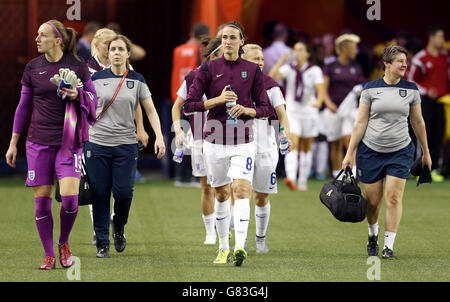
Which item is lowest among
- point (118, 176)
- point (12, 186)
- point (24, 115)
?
point (12, 186)

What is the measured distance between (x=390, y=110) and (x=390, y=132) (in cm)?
21

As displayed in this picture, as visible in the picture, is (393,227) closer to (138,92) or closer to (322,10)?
(138,92)

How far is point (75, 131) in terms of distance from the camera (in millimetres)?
8680

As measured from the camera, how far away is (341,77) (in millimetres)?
16953

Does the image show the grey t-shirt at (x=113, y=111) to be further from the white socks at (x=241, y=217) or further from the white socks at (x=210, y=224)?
the white socks at (x=210, y=224)

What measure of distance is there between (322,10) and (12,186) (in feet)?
24.5

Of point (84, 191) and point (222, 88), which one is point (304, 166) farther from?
point (222, 88)

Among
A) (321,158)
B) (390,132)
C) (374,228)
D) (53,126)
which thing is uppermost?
(53,126)

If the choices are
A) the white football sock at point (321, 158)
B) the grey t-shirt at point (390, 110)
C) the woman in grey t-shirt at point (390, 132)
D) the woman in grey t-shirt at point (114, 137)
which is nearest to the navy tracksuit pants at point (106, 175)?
the woman in grey t-shirt at point (114, 137)

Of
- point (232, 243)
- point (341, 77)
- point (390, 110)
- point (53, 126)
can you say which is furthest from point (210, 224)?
point (341, 77)

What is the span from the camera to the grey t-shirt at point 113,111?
952cm

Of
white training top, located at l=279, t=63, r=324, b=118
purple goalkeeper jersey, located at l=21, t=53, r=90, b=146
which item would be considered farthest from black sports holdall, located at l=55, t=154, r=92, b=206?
white training top, located at l=279, t=63, r=324, b=118

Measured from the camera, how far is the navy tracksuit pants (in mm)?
9562
